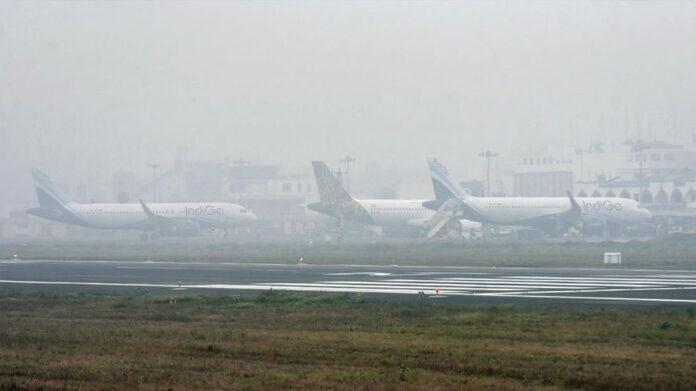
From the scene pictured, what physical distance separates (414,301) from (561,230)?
80.4 meters

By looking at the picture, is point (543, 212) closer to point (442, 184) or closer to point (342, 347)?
point (442, 184)

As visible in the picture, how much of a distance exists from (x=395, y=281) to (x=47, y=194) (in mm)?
93172

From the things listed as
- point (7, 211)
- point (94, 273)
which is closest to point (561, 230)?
point (94, 273)

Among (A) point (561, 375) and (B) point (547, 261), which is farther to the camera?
(B) point (547, 261)

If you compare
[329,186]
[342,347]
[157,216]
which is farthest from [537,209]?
[342,347]

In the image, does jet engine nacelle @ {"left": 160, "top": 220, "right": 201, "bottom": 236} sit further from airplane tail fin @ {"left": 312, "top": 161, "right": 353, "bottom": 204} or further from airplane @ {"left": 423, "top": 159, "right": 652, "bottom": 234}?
airplane @ {"left": 423, "top": 159, "right": 652, "bottom": 234}

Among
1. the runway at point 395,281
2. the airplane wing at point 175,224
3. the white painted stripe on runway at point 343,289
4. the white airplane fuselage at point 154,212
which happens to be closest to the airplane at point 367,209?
the white airplane fuselage at point 154,212

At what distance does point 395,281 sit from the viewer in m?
49.3

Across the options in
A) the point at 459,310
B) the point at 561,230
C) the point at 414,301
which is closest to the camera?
the point at 459,310

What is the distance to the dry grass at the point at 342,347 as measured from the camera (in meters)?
19.2

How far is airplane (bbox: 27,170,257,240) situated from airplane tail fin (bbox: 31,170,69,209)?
0.13m

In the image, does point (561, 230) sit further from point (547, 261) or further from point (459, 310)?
point (459, 310)

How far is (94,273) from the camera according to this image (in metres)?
58.3

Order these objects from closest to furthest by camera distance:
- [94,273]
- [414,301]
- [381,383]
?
[381,383] → [414,301] → [94,273]
